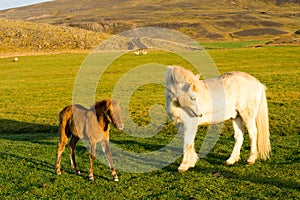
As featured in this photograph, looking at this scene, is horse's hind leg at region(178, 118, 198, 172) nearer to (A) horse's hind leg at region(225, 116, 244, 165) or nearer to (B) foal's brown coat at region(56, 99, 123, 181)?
(A) horse's hind leg at region(225, 116, 244, 165)

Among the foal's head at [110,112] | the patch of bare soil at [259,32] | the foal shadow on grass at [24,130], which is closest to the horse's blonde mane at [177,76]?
the foal's head at [110,112]

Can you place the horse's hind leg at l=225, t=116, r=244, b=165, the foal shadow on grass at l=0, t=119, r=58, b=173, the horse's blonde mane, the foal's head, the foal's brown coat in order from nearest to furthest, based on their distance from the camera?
the foal's head < the foal's brown coat < the horse's blonde mane < the horse's hind leg at l=225, t=116, r=244, b=165 < the foal shadow on grass at l=0, t=119, r=58, b=173

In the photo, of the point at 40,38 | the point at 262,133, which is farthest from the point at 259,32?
the point at 262,133

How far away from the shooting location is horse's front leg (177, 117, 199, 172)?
29.9 ft

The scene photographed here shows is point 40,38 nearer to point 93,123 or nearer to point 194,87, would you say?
point 93,123

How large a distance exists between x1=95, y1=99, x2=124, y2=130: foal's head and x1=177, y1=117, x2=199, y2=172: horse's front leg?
6.14 feet

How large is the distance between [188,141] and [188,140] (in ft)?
0.08

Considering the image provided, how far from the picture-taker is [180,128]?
367 inches

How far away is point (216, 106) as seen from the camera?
9.48m

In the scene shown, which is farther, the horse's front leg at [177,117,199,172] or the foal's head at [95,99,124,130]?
the horse's front leg at [177,117,199,172]

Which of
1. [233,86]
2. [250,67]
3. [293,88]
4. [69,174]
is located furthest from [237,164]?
[250,67]

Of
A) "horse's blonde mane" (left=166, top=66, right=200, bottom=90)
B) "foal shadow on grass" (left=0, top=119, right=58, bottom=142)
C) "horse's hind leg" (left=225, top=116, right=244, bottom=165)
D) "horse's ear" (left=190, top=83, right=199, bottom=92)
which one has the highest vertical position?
"horse's blonde mane" (left=166, top=66, right=200, bottom=90)

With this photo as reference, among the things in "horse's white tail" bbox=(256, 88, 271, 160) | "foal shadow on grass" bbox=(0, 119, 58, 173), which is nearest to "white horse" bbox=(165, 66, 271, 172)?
"horse's white tail" bbox=(256, 88, 271, 160)

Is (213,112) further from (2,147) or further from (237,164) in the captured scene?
(2,147)
